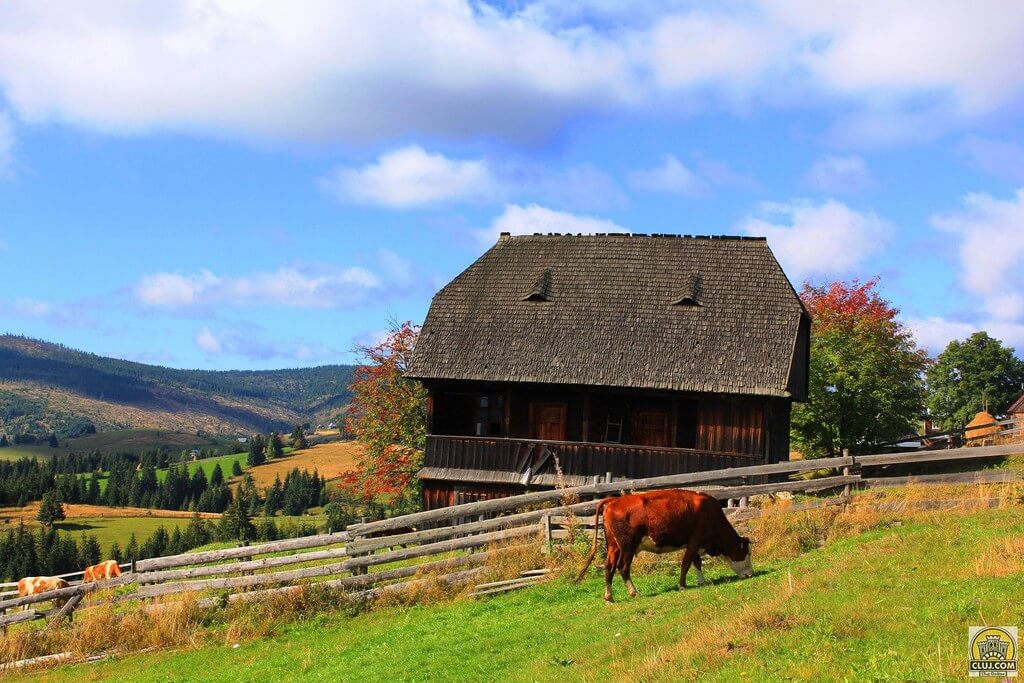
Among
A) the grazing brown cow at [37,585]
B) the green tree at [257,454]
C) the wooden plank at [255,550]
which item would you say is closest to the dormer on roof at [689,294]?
the wooden plank at [255,550]

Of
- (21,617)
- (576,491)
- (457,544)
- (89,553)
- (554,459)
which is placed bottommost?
(89,553)

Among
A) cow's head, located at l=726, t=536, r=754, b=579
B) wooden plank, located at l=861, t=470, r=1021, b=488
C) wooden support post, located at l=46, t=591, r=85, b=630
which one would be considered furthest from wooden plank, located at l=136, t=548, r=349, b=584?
wooden plank, located at l=861, t=470, r=1021, b=488

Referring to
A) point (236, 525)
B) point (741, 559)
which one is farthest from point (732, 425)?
point (236, 525)

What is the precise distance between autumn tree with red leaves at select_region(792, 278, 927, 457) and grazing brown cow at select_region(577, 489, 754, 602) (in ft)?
69.4

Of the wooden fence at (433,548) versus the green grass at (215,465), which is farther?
the green grass at (215,465)

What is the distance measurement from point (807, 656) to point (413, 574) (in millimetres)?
11266

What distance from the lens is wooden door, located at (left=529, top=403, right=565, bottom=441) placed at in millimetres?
Result: 29688

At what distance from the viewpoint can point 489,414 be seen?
101 ft

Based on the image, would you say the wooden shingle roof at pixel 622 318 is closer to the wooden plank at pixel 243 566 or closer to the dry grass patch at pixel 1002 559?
the wooden plank at pixel 243 566

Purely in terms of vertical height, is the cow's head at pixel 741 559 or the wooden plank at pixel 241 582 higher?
the cow's head at pixel 741 559

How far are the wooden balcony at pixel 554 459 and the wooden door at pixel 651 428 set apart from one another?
3.37ft

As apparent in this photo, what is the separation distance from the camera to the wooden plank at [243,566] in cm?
1961

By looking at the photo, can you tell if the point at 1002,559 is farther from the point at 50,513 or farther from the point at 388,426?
the point at 50,513

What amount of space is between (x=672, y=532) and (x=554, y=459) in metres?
13.2
